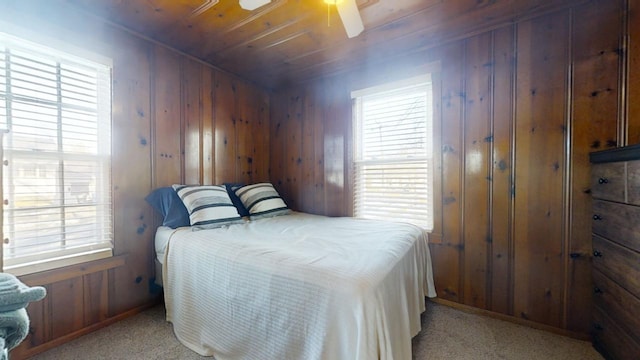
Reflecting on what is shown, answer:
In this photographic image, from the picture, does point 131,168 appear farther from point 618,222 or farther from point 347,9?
point 618,222

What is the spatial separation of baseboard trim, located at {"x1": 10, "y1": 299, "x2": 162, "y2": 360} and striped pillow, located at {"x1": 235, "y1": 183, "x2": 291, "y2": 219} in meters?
1.15

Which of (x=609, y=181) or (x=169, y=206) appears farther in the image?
(x=169, y=206)

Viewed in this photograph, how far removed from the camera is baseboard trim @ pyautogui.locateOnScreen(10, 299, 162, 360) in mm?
1569

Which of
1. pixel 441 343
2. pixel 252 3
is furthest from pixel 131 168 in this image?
pixel 441 343

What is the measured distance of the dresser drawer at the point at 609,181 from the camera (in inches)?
55.4

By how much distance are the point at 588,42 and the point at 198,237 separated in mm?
2998

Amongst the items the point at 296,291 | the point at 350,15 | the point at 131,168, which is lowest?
the point at 296,291

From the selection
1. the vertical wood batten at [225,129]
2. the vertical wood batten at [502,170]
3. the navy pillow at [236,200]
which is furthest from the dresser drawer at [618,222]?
the vertical wood batten at [225,129]

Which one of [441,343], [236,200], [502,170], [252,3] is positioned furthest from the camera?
[236,200]

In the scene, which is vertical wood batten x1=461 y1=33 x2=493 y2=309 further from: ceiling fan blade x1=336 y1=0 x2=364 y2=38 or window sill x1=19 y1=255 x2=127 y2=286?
window sill x1=19 y1=255 x2=127 y2=286

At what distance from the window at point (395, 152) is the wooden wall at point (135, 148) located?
1492 mm

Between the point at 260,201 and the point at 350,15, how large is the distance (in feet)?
5.92

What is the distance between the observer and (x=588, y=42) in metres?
1.74

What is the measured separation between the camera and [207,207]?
2068mm
